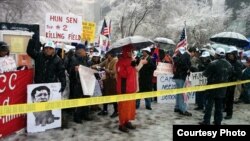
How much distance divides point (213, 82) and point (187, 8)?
35139 mm

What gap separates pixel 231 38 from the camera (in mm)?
13703

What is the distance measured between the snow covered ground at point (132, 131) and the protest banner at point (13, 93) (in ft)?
0.74

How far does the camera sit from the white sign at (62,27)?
9609mm

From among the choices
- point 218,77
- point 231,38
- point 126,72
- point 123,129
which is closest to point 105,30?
point 231,38

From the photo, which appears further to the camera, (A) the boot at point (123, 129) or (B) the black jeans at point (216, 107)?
(B) the black jeans at point (216, 107)

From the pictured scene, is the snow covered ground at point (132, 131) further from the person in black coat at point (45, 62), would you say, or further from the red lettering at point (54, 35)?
the red lettering at point (54, 35)

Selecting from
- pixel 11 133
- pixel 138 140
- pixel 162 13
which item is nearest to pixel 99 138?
pixel 138 140

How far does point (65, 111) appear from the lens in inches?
423

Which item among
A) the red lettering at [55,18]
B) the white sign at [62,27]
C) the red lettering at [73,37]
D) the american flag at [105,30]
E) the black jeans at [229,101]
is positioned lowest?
the black jeans at [229,101]

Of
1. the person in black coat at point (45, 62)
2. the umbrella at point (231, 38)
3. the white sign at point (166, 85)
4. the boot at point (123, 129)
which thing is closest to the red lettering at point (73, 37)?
the person in black coat at point (45, 62)

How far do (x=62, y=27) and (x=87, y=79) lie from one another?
1464mm

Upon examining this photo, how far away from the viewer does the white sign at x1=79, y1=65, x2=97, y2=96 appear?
31.0ft

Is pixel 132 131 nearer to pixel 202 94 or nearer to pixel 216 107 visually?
pixel 216 107

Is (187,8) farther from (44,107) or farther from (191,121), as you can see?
(44,107)
